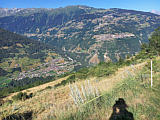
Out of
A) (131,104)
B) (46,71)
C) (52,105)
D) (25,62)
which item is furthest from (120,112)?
(25,62)

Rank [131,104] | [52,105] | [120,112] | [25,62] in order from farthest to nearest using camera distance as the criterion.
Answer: [25,62]
[52,105]
[131,104]
[120,112]

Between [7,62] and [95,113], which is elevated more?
[95,113]

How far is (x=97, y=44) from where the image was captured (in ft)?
623

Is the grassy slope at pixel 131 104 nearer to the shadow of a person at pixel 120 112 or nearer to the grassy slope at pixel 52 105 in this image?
the shadow of a person at pixel 120 112

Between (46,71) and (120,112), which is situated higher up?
(120,112)

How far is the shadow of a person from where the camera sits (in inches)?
148

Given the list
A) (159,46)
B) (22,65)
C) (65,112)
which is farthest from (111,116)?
(22,65)

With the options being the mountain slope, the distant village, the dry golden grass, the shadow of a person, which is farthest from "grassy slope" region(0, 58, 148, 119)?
the distant village

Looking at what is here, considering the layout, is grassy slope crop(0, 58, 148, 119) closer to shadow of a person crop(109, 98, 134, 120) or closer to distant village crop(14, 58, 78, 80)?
shadow of a person crop(109, 98, 134, 120)

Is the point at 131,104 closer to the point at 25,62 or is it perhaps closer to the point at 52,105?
the point at 52,105

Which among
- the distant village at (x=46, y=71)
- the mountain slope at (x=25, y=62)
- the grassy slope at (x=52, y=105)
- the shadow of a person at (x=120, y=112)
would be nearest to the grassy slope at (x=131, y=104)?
the shadow of a person at (x=120, y=112)

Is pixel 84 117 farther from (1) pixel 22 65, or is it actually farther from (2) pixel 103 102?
(1) pixel 22 65

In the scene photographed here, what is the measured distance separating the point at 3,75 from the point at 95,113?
360 ft

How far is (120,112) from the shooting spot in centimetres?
407
